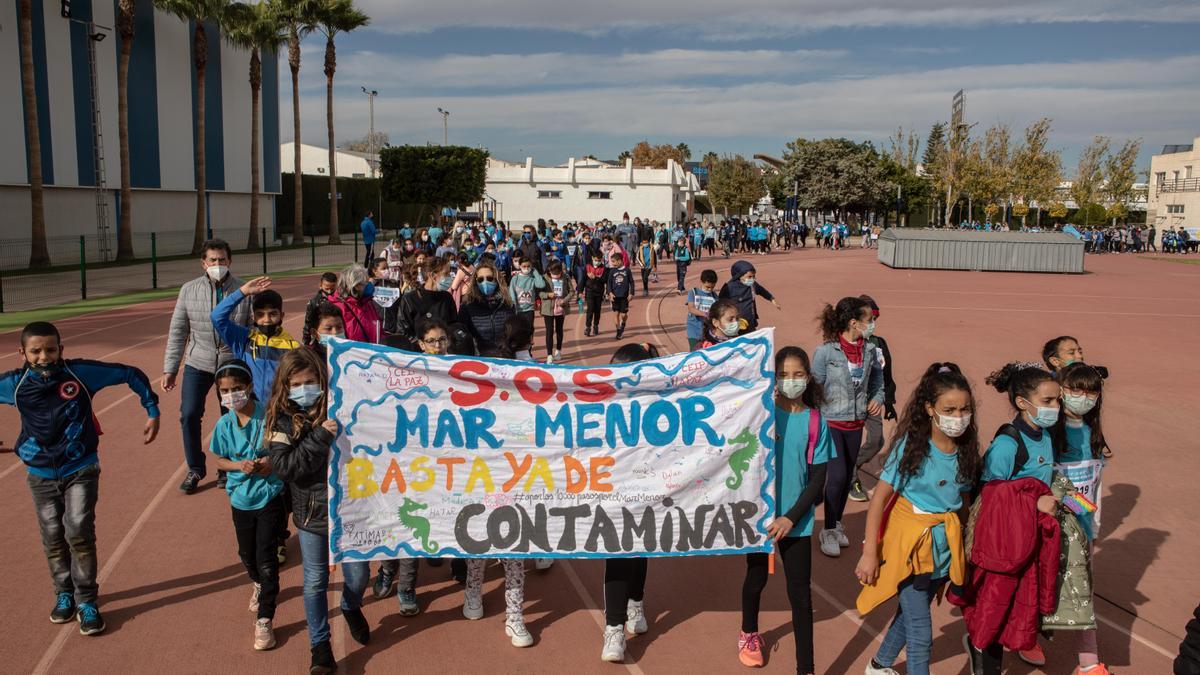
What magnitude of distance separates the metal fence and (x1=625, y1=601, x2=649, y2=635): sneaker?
707 inches

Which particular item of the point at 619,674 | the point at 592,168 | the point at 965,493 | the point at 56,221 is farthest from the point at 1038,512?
the point at 592,168

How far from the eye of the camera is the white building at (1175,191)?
62531mm

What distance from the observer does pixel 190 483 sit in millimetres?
7543

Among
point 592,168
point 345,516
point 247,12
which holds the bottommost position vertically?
point 345,516

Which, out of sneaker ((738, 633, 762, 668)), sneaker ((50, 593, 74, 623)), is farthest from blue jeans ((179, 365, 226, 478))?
sneaker ((738, 633, 762, 668))

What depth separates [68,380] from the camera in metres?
5.05

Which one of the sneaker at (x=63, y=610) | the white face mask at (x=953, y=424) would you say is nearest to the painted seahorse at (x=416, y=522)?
the sneaker at (x=63, y=610)

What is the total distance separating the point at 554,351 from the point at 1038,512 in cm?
1040

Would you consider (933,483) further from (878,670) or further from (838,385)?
(838,385)

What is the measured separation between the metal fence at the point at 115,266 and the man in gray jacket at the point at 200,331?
1402cm

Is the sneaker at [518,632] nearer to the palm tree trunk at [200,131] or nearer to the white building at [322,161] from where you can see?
the palm tree trunk at [200,131]

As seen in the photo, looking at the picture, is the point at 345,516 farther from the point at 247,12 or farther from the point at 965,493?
the point at 247,12

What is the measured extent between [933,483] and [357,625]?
10.3 ft

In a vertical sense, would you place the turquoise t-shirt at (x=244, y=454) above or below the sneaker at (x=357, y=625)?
above
